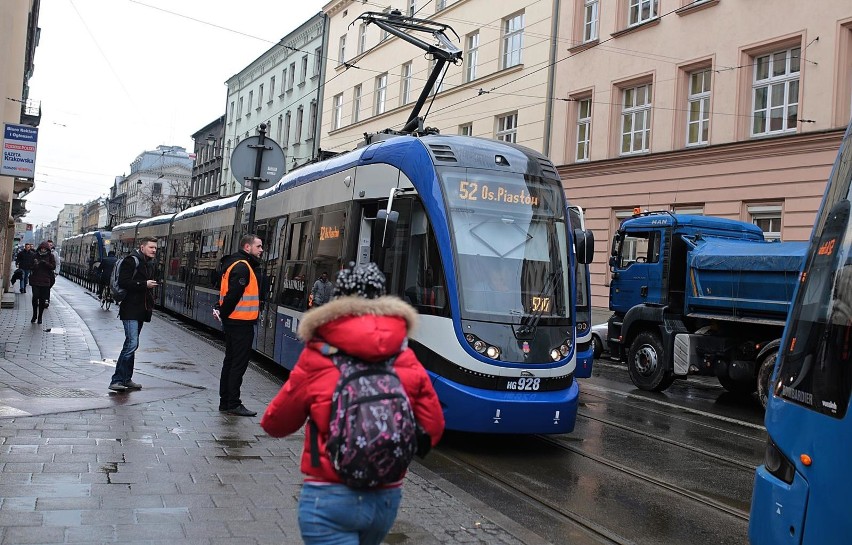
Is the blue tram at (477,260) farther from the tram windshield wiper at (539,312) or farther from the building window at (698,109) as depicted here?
the building window at (698,109)

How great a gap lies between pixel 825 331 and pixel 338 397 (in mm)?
2138

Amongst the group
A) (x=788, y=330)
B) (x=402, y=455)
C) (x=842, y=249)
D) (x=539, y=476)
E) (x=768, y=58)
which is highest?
(x=768, y=58)

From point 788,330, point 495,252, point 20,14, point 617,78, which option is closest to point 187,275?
point 20,14

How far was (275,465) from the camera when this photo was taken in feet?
20.4

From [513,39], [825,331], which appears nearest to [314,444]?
[825,331]

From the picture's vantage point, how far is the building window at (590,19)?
24.1 m

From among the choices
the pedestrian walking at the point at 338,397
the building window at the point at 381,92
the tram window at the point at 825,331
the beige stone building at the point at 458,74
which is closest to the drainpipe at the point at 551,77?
the beige stone building at the point at 458,74

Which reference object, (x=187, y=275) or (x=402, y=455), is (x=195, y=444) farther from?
(x=187, y=275)

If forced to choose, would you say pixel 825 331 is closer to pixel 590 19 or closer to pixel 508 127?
pixel 590 19

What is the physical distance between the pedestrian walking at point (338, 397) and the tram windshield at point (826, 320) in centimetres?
166

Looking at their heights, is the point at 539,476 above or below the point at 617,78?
below

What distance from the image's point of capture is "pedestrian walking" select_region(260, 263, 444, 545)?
275 cm

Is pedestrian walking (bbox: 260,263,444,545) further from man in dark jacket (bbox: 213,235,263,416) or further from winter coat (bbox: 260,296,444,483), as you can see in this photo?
man in dark jacket (bbox: 213,235,263,416)

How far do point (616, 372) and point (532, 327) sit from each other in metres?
9.07
